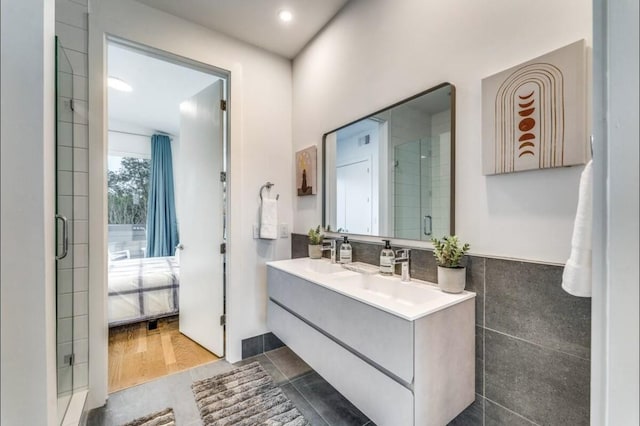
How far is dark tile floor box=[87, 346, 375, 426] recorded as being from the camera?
159 cm

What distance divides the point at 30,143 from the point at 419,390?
1.42m

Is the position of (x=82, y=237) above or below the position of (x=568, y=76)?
below

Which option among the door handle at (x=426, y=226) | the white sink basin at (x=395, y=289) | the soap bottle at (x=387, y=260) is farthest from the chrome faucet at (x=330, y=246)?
the door handle at (x=426, y=226)

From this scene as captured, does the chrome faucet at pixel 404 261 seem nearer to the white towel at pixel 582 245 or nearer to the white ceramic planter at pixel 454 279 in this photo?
the white ceramic planter at pixel 454 279

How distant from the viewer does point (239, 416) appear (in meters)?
1.58

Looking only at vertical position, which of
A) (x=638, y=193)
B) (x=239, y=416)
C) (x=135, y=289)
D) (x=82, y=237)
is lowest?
(x=239, y=416)

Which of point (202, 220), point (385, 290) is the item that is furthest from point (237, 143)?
point (385, 290)

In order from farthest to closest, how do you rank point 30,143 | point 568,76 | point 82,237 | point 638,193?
1. point 82,237
2. point 568,76
3. point 30,143
4. point 638,193

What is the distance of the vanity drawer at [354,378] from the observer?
1058mm

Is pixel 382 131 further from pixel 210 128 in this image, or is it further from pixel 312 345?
pixel 210 128

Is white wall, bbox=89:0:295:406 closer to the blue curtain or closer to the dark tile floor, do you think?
the dark tile floor

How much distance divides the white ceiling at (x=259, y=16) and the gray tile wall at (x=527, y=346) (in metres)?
2.02

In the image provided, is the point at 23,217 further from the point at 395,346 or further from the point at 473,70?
the point at 473,70

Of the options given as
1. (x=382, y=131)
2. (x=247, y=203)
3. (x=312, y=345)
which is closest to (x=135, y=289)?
(x=247, y=203)
